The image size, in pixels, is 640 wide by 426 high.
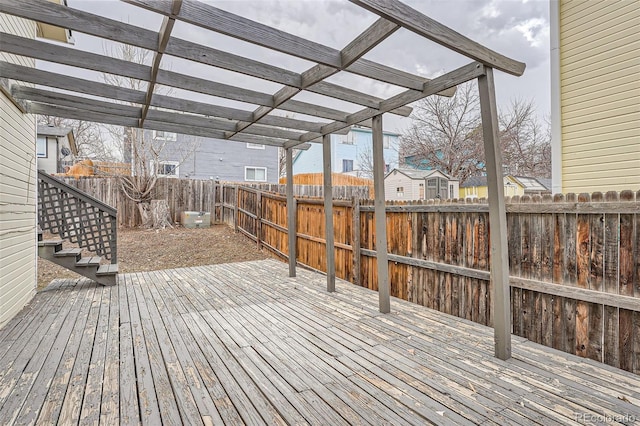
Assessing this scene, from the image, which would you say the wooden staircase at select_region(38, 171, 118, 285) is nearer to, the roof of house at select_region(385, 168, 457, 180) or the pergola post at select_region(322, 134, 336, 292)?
the pergola post at select_region(322, 134, 336, 292)

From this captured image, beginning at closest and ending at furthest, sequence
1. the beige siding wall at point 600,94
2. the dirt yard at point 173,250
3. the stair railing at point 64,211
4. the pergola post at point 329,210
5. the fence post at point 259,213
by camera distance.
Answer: the beige siding wall at point 600,94 < the pergola post at point 329,210 < the stair railing at point 64,211 < the dirt yard at point 173,250 < the fence post at point 259,213

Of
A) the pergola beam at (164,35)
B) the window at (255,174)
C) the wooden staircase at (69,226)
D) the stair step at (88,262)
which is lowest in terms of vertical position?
the stair step at (88,262)

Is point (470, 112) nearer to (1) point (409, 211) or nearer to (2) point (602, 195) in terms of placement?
(1) point (409, 211)

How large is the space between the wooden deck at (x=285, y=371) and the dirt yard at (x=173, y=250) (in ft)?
9.55

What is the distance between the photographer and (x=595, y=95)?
471 centimetres

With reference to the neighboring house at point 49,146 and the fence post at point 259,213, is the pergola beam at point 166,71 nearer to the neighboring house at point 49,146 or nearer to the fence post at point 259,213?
the fence post at point 259,213

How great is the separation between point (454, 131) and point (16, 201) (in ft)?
48.5

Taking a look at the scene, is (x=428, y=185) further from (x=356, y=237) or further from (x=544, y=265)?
(x=544, y=265)

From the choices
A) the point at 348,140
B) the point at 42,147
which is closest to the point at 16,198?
the point at 42,147

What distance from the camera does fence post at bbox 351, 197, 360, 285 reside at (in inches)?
196

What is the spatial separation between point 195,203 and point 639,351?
11355 millimetres

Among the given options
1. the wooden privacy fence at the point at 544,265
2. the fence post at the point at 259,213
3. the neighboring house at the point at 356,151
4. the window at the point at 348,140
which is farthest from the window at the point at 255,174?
the wooden privacy fence at the point at 544,265

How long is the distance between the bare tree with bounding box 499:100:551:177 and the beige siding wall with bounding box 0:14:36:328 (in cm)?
1595

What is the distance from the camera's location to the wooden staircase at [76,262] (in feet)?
16.0
